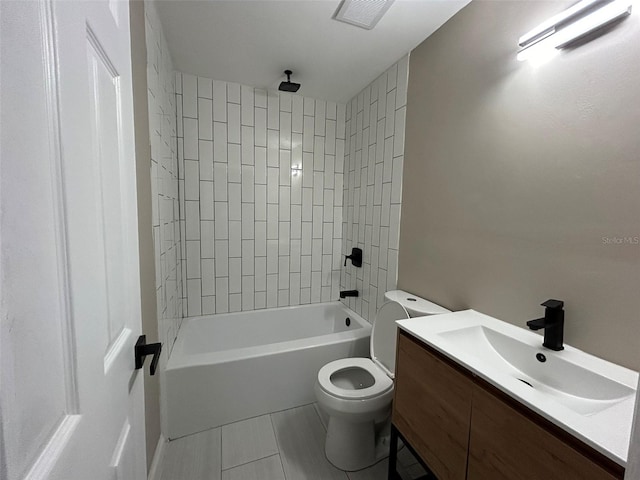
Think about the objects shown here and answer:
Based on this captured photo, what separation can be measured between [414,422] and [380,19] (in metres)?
1.93

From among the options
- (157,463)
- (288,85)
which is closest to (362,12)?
(288,85)

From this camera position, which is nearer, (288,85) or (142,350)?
(142,350)

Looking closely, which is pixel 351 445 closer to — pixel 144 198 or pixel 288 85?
pixel 144 198

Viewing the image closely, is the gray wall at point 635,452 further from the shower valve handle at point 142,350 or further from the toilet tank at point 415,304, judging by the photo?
the toilet tank at point 415,304

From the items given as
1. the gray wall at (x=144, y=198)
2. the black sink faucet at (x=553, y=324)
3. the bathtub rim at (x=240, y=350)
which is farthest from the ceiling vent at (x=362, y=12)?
the bathtub rim at (x=240, y=350)

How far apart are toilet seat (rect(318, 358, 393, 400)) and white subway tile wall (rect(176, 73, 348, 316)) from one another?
1005 millimetres

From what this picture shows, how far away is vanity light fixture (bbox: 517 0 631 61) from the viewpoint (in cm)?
79

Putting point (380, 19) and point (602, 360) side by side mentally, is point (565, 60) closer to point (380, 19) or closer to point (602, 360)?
point (380, 19)

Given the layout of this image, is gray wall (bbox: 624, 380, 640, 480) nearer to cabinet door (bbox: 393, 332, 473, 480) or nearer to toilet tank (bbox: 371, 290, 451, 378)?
cabinet door (bbox: 393, 332, 473, 480)

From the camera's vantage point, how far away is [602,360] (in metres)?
0.84

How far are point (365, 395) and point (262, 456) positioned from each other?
691 mm

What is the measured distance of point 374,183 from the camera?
6.62 feet

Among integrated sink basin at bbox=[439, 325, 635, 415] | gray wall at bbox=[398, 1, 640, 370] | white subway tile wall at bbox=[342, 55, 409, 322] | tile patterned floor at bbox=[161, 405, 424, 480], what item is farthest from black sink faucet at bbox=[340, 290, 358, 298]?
integrated sink basin at bbox=[439, 325, 635, 415]

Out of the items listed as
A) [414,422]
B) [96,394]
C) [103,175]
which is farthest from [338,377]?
[103,175]
